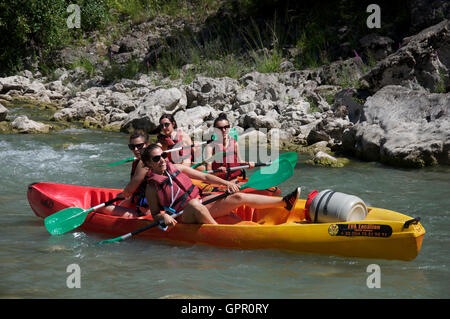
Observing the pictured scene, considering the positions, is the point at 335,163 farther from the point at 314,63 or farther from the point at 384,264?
the point at 314,63

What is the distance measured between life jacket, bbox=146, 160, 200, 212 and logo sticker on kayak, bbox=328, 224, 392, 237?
1175 mm

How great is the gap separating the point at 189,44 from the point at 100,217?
9.52m

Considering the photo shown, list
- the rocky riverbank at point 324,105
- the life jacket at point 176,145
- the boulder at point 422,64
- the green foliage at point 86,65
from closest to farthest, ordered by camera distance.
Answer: the life jacket at point 176,145, the rocky riverbank at point 324,105, the boulder at point 422,64, the green foliage at point 86,65

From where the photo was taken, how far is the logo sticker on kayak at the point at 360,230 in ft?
11.8

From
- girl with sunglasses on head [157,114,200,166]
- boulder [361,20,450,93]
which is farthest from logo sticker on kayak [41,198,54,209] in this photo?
boulder [361,20,450,93]

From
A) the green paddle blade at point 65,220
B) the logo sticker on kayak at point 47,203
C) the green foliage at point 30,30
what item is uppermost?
the green foliage at point 30,30

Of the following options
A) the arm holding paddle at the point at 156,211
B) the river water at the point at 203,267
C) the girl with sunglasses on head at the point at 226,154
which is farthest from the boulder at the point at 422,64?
the arm holding paddle at the point at 156,211

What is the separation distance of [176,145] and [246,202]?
1.89 metres

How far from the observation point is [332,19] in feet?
41.9

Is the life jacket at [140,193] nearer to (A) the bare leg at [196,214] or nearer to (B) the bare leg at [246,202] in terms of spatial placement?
(A) the bare leg at [196,214]

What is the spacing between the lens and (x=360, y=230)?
145 inches

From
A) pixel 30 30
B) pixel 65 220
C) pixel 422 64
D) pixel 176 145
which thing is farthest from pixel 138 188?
pixel 30 30

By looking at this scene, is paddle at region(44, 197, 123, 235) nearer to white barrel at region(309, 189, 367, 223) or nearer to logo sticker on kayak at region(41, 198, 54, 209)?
logo sticker on kayak at region(41, 198, 54, 209)

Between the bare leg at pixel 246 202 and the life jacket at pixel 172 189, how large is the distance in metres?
0.26
